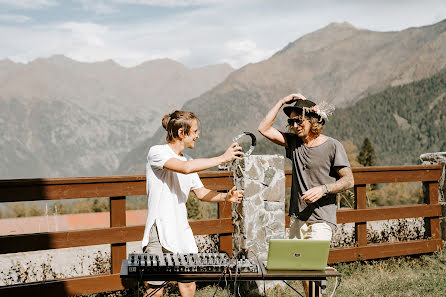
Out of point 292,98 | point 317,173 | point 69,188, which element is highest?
point 292,98

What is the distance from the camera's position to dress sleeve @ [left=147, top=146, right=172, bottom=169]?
3.80 m

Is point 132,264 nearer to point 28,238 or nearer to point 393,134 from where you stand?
point 28,238

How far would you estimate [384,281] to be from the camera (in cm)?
638

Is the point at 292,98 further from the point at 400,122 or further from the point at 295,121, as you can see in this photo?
the point at 400,122

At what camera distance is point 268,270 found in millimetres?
3561

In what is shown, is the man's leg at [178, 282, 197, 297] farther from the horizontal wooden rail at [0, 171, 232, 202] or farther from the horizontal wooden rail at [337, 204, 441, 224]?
the horizontal wooden rail at [337, 204, 441, 224]

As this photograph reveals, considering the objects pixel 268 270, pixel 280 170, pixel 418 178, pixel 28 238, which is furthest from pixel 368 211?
pixel 28 238

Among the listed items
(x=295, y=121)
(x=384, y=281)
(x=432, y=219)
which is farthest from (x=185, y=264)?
(x=432, y=219)

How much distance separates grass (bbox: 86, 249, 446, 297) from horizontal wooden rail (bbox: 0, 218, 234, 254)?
0.60 meters

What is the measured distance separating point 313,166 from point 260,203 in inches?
59.5

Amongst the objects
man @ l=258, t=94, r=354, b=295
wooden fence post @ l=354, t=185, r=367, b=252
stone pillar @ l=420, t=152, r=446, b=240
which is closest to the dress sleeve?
man @ l=258, t=94, r=354, b=295

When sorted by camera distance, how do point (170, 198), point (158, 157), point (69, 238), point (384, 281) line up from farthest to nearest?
point (384, 281)
point (69, 238)
point (170, 198)
point (158, 157)

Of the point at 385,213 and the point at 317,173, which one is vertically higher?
the point at 317,173

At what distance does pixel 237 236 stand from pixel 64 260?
11418 millimetres
